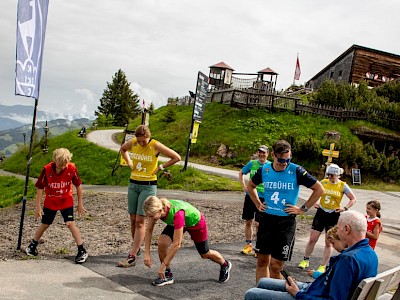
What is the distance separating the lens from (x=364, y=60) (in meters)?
42.0

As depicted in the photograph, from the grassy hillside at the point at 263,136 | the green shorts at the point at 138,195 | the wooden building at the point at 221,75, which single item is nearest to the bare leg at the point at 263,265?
the green shorts at the point at 138,195

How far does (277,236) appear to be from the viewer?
5.06m

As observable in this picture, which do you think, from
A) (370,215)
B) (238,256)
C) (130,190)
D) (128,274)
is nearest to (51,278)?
(128,274)

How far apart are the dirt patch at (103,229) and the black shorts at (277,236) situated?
3.03m

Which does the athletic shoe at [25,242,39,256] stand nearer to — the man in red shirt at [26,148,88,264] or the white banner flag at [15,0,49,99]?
the man in red shirt at [26,148,88,264]

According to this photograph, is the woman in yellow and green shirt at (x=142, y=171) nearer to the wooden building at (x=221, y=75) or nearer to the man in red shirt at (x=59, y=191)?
the man in red shirt at (x=59, y=191)

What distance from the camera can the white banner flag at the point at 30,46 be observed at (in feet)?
19.8

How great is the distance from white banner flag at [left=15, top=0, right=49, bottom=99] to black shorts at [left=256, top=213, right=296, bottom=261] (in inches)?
161

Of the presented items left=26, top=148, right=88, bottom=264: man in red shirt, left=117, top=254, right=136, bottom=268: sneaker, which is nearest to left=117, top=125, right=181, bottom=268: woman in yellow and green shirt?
left=117, top=254, right=136, bottom=268: sneaker

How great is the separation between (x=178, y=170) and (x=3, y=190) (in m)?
8.43

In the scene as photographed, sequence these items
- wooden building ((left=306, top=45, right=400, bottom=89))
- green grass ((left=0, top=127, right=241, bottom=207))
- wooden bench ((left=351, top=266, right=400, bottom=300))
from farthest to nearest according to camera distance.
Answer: wooden building ((left=306, top=45, right=400, bottom=89)), green grass ((left=0, top=127, right=241, bottom=207)), wooden bench ((left=351, top=266, right=400, bottom=300))

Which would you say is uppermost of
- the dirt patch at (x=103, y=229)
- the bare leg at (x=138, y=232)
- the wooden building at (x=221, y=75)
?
the wooden building at (x=221, y=75)

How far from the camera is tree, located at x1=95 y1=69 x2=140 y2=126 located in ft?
228

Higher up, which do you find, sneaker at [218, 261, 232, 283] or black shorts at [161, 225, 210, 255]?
black shorts at [161, 225, 210, 255]
